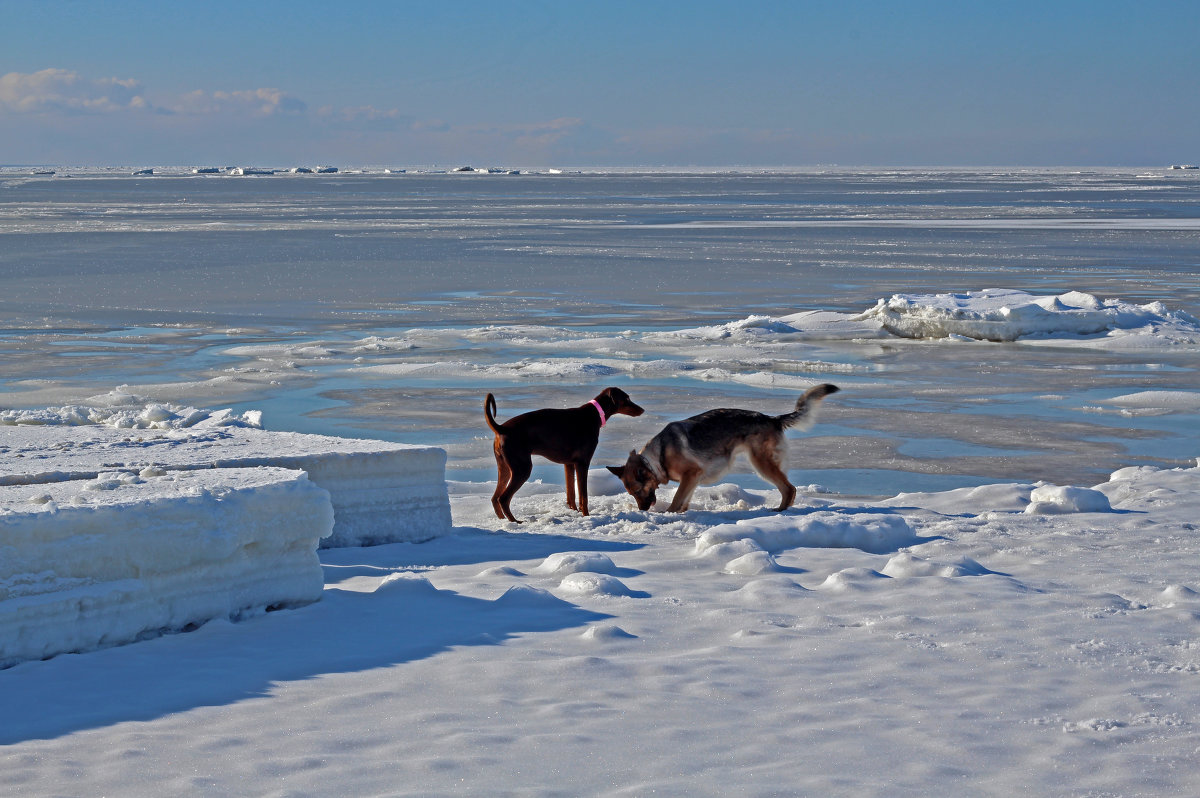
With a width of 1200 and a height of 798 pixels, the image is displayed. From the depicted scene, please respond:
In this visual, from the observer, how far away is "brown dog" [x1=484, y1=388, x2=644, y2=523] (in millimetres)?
7801

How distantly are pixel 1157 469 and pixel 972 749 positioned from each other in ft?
20.0

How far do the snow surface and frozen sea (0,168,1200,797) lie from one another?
2cm

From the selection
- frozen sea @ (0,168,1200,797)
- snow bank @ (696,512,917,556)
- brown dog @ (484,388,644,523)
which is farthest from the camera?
brown dog @ (484,388,644,523)

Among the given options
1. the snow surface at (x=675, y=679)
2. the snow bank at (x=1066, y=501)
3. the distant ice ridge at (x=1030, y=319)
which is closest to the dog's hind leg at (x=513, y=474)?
the snow surface at (x=675, y=679)

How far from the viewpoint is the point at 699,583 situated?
242 inches

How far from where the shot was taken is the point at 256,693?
178 inches

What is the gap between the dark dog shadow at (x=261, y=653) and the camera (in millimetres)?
4371

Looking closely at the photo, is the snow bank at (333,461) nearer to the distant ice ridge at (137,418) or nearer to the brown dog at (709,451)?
the distant ice ridge at (137,418)

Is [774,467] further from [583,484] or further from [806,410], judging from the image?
[583,484]

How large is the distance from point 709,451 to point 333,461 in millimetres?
2230

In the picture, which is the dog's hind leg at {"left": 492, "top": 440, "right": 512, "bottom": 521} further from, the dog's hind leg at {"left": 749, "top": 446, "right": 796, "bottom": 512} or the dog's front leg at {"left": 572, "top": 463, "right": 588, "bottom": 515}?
the dog's hind leg at {"left": 749, "top": 446, "right": 796, "bottom": 512}

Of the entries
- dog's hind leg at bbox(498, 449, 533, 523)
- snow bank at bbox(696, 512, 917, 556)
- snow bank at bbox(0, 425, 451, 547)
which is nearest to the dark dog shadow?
snow bank at bbox(0, 425, 451, 547)

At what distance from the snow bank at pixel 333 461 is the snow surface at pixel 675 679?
281mm

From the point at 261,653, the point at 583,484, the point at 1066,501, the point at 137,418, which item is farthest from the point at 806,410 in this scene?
the point at 137,418
